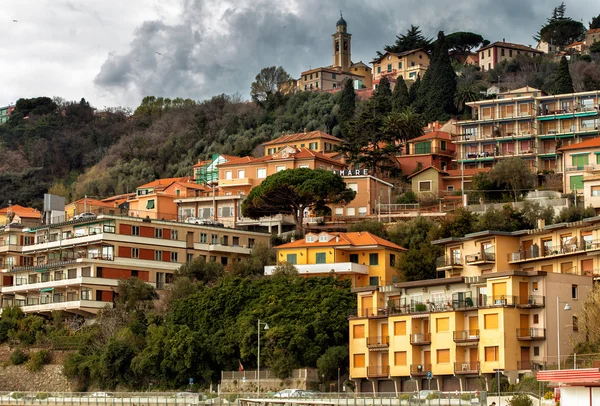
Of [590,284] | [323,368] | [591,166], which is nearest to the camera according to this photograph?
[590,284]

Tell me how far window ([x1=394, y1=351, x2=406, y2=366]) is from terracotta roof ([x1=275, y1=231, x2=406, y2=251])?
67.7ft

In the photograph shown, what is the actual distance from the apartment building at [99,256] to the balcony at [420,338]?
3067 cm

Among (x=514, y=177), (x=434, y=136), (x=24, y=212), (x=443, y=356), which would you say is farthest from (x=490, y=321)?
(x=24, y=212)

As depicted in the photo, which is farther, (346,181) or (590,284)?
(346,181)

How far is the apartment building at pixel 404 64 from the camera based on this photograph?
171m

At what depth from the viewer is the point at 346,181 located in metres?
106

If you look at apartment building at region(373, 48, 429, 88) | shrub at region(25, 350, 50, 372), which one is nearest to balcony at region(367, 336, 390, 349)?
shrub at region(25, 350, 50, 372)

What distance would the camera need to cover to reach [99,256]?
90.9 meters

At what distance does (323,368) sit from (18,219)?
56057 mm

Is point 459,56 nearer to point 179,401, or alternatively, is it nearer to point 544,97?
point 544,97

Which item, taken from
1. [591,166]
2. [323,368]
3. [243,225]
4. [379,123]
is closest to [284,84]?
[379,123]

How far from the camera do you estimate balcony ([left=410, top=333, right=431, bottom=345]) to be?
66.1 metres

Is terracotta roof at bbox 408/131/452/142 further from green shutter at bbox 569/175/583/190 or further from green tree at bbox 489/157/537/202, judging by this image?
green shutter at bbox 569/175/583/190

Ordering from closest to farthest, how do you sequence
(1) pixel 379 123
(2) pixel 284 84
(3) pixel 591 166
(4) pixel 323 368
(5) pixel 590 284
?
1. (5) pixel 590 284
2. (4) pixel 323 368
3. (3) pixel 591 166
4. (1) pixel 379 123
5. (2) pixel 284 84
